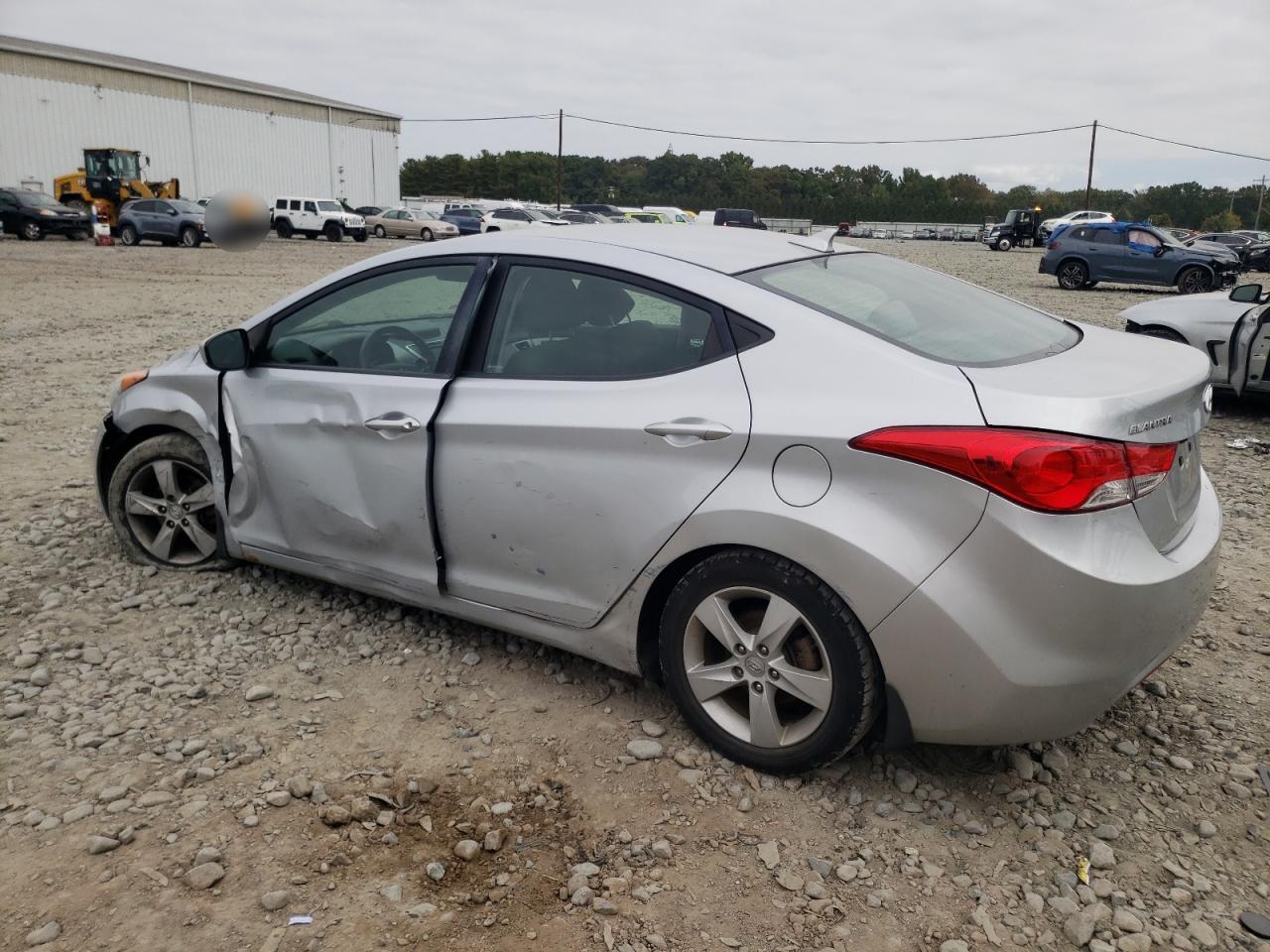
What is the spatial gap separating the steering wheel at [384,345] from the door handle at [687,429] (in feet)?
3.69

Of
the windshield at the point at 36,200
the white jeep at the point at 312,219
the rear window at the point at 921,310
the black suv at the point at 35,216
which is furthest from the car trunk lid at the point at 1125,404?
the white jeep at the point at 312,219

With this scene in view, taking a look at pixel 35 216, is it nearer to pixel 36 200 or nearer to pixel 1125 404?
pixel 36 200

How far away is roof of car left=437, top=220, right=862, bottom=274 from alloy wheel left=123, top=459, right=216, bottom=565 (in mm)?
1673

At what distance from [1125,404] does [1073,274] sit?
2236 centimetres

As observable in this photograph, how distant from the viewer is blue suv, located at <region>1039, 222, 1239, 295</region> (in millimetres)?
21250

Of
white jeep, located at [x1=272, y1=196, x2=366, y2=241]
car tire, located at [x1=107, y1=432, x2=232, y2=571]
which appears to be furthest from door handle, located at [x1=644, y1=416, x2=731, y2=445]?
white jeep, located at [x1=272, y1=196, x2=366, y2=241]

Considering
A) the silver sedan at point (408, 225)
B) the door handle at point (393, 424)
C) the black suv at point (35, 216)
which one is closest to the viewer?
the door handle at point (393, 424)

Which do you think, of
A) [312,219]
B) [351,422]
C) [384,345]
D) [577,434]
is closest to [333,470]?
[351,422]

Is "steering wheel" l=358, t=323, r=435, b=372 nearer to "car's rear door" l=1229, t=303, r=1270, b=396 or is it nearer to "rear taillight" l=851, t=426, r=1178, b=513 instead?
"rear taillight" l=851, t=426, r=1178, b=513

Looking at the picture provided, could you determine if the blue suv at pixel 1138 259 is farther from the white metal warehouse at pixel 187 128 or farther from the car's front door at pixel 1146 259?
the white metal warehouse at pixel 187 128

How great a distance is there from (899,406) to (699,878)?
4.32 feet

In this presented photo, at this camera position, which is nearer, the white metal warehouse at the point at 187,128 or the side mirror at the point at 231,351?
the side mirror at the point at 231,351

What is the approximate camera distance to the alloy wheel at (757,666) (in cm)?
272

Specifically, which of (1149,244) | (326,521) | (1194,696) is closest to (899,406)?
(1194,696)
